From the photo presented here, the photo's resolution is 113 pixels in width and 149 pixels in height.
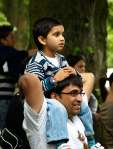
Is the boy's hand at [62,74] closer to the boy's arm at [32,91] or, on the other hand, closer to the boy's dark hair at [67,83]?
the boy's dark hair at [67,83]

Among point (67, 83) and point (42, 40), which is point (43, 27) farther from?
point (67, 83)

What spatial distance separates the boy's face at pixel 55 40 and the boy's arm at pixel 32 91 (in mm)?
1293

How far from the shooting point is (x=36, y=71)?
265 inches

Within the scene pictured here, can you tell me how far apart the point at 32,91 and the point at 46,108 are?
0.21 metres

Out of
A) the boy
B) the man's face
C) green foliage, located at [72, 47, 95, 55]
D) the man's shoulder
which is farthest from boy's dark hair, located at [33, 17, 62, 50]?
green foliage, located at [72, 47, 95, 55]

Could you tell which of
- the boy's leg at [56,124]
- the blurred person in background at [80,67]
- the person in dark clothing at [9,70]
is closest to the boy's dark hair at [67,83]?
the boy's leg at [56,124]

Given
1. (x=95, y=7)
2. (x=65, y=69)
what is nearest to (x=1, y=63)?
(x=65, y=69)

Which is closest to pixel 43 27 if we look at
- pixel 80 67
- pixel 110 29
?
pixel 80 67

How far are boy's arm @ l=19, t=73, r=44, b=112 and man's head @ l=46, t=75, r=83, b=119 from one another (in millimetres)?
357

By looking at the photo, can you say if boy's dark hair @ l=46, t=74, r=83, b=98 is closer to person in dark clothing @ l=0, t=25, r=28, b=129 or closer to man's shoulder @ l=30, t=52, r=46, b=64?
man's shoulder @ l=30, t=52, r=46, b=64

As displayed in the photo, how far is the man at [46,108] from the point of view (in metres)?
5.68

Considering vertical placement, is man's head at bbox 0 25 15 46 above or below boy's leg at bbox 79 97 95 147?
above

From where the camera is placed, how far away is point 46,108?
5.76 meters

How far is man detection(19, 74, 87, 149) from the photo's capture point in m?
5.68
